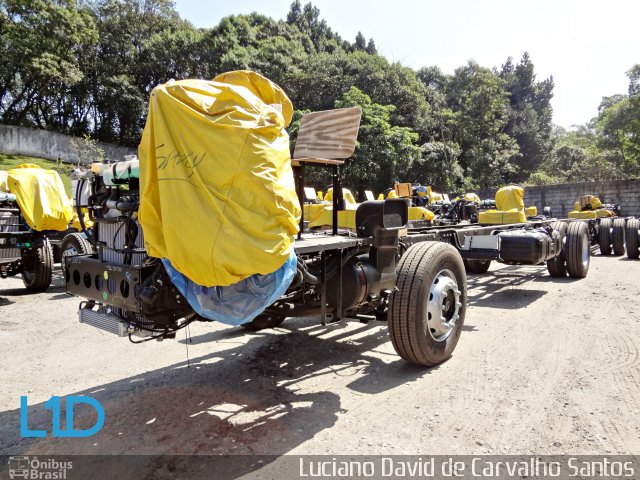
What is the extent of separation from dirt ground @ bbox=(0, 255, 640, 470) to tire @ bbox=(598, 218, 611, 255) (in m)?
8.61

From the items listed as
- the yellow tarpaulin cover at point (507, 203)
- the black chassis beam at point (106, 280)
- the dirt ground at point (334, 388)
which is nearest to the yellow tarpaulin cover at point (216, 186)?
the black chassis beam at point (106, 280)

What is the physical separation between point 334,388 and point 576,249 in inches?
292

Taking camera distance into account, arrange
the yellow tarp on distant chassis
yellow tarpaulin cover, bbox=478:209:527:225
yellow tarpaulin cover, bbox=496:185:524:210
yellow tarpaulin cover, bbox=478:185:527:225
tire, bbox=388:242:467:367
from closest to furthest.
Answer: tire, bbox=388:242:467:367 < yellow tarpaulin cover, bbox=478:209:527:225 < yellow tarpaulin cover, bbox=478:185:527:225 < yellow tarpaulin cover, bbox=496:185:524:210 < the yellow tarp on distant chassis

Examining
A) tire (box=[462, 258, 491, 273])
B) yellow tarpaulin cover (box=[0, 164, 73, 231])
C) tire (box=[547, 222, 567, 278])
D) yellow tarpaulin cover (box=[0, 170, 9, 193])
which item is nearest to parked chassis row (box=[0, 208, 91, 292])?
yellow tarpaulin cover (box=[0, 164, 73, 231])

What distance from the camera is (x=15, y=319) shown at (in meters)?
6.72

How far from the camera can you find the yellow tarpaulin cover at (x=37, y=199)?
27.3 ft

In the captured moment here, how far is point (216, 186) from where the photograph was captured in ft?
8.67

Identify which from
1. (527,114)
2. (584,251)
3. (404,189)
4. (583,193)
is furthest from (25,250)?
(527,114)

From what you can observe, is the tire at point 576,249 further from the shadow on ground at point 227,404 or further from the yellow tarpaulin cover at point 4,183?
the yellow tarpaulin cover at point 4,183

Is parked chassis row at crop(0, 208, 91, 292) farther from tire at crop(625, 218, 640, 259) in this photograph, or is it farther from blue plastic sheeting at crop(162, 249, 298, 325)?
tire at crop(625, 218, 640, 259)

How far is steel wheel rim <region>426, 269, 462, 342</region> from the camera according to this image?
4273 mm

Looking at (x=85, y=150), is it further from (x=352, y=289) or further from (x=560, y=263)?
(x=352, y=289)

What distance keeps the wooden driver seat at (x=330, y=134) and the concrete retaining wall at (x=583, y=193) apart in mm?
21921

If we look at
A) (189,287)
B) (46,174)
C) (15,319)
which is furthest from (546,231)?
(46,174)
